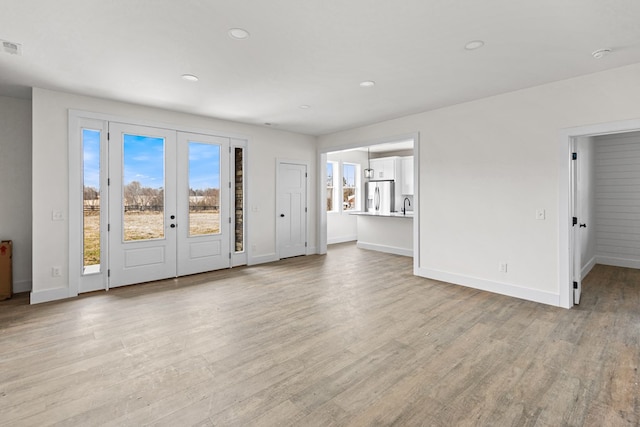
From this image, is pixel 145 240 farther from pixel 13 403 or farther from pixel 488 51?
pixel 488 51

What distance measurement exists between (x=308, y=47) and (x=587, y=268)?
5958 millimetres

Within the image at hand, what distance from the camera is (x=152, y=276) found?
505 cm

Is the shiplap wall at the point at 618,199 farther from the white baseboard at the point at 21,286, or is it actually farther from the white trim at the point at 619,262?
the white baseboard at the point at 21,286

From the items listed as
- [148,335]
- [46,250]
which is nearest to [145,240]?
[46,250]

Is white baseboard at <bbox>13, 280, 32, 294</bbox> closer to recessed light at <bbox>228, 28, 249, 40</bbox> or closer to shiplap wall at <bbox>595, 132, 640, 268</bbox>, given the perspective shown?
recessed light at <bbox>228, 28, 249, 40</bbox>

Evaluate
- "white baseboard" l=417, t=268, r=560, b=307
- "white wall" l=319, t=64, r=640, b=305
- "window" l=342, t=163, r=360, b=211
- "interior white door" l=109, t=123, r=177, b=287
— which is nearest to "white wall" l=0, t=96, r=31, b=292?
"interior white door" l=109, t=123, r=177, b=287

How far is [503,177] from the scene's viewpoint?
426 cm

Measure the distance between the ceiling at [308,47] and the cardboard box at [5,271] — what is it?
2170 mm

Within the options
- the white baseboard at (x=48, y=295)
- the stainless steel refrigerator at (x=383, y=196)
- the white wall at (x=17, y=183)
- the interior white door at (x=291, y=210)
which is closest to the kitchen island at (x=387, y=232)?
the stainless steel refrigerator at (x=383, y=196)

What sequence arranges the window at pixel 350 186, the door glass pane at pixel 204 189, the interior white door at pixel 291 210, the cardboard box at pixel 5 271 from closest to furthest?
1. the cardboard box at pixel 5 271
2. the door glass pane at pixel 204 189
3. the interior white door at pixel 291 210
4. the window at pixel 350 186

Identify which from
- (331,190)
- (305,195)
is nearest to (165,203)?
(305,195)

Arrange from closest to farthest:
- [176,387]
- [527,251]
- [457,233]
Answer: [176,387] < [527,251] < [457,233]

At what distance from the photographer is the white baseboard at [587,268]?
508cm

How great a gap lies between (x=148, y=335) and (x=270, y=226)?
3.63 metres
